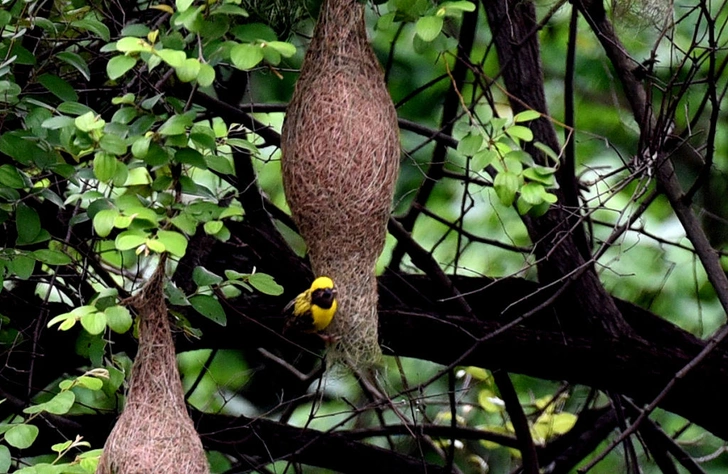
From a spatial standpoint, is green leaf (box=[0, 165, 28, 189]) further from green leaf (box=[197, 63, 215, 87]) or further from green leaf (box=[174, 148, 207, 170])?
green leaf (box=[197, 63, 215, 87])

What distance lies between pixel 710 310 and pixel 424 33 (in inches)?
87.6

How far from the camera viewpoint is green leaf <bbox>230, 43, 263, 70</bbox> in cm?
157

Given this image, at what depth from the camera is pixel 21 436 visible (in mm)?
1648

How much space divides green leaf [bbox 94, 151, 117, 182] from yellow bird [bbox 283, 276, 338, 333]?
0.43 meters

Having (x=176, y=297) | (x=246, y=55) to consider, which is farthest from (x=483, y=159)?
(x=176, y=297)

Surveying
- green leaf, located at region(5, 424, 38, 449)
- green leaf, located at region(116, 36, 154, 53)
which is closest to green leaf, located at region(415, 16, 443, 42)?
green leaf, located at region(116, 36, 154, 53)

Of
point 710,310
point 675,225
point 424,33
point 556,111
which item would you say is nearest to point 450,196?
point 556,111

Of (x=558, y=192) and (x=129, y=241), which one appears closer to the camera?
(x=129, y=241)

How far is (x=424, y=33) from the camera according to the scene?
1694 millimetres

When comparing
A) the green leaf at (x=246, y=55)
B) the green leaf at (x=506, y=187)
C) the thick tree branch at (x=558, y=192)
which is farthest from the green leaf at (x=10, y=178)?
the thick tree branch at (x=558, y=192)

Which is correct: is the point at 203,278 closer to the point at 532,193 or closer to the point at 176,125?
the point at 176,125

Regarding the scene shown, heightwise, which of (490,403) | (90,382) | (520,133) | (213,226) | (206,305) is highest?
(520,133)

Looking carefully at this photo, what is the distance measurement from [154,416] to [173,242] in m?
0.37

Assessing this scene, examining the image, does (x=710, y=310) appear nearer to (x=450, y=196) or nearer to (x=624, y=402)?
(x=624, y=402)
